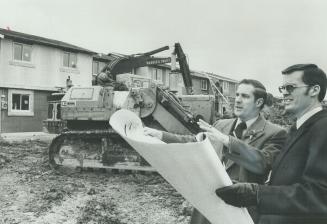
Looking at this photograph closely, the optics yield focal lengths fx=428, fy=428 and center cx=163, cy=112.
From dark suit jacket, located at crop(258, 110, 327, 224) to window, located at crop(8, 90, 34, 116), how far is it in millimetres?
22162

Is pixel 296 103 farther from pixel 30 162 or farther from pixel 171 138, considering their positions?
pixel 30 162

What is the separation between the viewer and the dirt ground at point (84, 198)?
657 centimetres

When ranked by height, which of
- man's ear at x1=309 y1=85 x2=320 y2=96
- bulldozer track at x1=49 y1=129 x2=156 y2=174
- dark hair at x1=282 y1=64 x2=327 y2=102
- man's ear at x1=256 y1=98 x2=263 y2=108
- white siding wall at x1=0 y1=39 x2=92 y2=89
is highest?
white siding wall at x1=0 y1=39 x2=92 y2=89

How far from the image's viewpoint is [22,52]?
77.6ft

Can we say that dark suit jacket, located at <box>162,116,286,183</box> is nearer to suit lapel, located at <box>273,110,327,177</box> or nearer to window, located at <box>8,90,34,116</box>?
suit lapel, located at <box>273,110,327,177</box>

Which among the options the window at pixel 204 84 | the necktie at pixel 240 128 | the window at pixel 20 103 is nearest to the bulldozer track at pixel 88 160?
the necktie at pixel 240 128

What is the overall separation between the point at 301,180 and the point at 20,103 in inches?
908

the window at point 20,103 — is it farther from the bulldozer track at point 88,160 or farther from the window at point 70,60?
the bulldozer track at point 88,160

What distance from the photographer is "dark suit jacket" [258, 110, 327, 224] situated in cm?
181

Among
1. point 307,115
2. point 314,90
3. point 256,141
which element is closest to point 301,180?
point 307,115

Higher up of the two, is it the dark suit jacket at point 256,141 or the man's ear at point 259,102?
the man's ear at point 259,102

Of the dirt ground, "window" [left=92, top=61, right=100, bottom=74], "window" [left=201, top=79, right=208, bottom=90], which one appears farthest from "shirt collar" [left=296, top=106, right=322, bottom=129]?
"window" [left=201, top=79, right=208, bottom=90]

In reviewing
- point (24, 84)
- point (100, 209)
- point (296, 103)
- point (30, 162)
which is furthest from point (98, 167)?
point (24, 84)

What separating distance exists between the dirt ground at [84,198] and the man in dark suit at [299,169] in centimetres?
444
